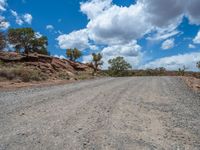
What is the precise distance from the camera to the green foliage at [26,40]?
47.0 metres

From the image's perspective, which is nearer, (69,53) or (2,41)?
(2,41)

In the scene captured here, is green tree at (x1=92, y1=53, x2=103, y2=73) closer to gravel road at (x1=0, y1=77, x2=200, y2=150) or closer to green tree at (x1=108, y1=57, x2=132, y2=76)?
green tree at (x1=108, y1=57, x2=132, y2=76)

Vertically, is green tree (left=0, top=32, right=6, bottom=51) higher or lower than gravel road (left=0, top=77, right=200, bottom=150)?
higher

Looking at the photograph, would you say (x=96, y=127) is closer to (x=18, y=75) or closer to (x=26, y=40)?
(x=18, y=75)

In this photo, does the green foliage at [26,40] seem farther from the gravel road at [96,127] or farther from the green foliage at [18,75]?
the gravel road at [96,127]

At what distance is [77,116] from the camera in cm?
662

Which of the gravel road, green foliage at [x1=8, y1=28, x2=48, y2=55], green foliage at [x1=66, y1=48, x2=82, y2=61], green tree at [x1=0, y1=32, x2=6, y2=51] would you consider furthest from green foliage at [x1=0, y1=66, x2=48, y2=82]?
green foliage at [x1=66, y1=48, x2=82, y2=61]

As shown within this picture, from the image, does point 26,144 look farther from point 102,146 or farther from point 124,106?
point 124,106

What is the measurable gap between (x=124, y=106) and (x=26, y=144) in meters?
4.77

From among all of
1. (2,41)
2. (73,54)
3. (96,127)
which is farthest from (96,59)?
(96,127)

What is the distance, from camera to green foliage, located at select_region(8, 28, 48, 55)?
154 feet

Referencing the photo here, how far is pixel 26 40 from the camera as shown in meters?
49.2

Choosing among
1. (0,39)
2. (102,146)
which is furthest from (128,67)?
(102,146)

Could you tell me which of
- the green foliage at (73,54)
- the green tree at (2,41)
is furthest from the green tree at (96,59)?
the green tree at (2,41)
